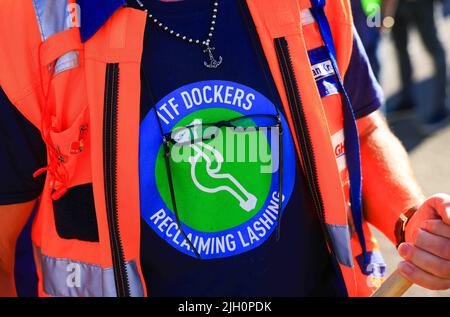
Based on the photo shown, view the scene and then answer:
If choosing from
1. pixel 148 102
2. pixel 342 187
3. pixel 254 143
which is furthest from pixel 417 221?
pixel 148 102

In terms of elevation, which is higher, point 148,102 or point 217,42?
point 217,42

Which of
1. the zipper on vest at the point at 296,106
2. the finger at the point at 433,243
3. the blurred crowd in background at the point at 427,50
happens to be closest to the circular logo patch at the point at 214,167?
the zipper on vest at the point at 296,106

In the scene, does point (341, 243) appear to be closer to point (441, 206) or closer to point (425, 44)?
point (441, 206)

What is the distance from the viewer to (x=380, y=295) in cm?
157

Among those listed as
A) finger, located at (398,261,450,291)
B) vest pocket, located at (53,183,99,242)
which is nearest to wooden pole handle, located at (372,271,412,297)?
finger, located at (398,261,450,291)

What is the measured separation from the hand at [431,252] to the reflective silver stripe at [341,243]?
130 millimetres

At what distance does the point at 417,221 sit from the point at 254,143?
41cm

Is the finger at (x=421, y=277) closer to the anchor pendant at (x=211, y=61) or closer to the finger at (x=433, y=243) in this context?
the finger at (x=433, y=243)

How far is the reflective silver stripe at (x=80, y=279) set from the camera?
5.11ft

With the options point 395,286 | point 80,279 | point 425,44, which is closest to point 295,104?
point 395,286

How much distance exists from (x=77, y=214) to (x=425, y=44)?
15.1 ft

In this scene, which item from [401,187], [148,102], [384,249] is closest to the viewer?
[148,102]

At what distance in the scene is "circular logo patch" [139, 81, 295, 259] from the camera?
1.53m

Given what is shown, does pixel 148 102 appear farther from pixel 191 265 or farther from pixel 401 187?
pixel 401 187
